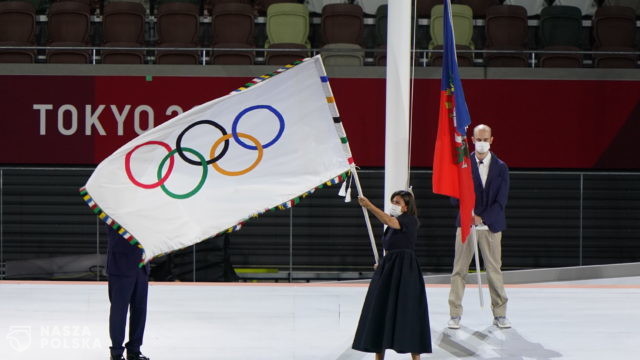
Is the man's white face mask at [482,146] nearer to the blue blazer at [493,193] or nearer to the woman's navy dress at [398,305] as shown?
the blue blazer at [493,193]

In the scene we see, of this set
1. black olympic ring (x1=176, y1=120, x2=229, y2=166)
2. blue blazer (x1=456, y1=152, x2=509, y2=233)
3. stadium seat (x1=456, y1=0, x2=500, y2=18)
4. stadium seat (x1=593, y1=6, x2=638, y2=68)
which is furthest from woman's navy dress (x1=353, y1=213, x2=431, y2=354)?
stadium seat (x1=456, y1=0, x2=500, y2=18)

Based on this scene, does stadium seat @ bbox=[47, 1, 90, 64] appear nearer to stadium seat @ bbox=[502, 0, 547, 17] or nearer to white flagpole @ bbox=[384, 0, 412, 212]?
stadium seat @ bbox=[502, 0, 547, 17]

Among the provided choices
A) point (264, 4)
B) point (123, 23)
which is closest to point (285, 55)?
point (264, 4)

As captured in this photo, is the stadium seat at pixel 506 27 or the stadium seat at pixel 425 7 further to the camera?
the stadium seat at pixel 425 7

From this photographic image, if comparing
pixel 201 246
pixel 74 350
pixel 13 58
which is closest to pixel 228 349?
pixel 74 350

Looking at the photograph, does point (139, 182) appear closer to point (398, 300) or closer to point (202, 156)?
point (202, 156)

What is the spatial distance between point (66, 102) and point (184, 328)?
7.02m

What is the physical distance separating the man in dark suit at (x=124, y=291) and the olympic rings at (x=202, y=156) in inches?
17.4

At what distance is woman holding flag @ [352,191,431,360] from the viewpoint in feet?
19.9

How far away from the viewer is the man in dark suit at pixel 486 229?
7.44 m

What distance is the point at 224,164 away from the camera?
20.5 ft

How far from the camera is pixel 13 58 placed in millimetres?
13820

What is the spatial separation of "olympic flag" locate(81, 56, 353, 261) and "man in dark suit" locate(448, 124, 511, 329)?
153 centimetres

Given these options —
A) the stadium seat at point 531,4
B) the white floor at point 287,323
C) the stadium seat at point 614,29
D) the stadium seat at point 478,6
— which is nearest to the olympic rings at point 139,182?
the white floor at point 287,323
